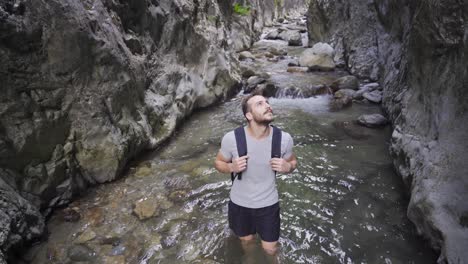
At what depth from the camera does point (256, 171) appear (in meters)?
3.23

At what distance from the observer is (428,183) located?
4156 millimetres

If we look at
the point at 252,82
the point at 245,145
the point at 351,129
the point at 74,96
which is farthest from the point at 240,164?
the point at 252,82

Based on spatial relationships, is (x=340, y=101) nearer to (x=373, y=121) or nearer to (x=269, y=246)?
(x=373, y=121)

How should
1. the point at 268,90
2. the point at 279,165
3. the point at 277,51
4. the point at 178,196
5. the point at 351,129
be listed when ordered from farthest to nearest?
the point at 277,51 < the point at 268,90 < the point at 351,129 < the point at 178,196 < the point at 279,165

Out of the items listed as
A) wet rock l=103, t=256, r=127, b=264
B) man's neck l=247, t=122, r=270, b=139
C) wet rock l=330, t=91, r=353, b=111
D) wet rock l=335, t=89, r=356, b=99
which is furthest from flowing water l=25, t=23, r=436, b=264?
wet rock l=335, t=89, r=356, b=99

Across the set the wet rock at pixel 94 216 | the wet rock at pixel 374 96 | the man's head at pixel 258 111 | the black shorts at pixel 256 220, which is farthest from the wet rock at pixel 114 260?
the wet rock at pixel 374 96

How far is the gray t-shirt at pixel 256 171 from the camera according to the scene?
10.4 feet

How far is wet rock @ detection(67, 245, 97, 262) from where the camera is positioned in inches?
162

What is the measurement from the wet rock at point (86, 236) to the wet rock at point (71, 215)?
0.37 m

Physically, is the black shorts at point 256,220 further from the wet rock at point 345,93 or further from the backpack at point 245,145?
the wet rock at point 345,93

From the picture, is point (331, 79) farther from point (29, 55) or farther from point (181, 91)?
point (29, 55)

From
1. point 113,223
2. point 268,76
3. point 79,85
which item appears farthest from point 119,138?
point 268,76

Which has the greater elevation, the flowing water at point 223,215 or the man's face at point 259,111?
the man's face at point 259,111

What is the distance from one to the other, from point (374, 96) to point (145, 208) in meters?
8.94
